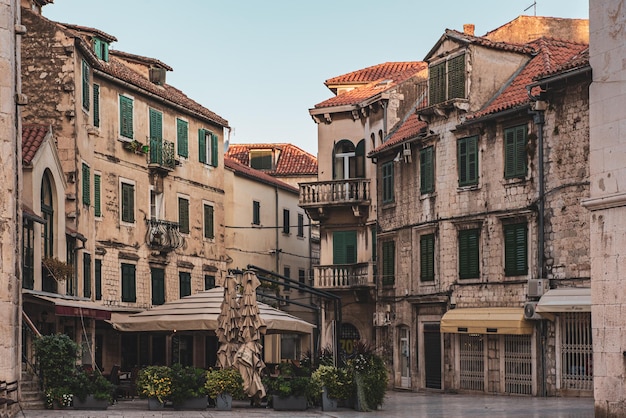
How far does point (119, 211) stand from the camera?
1780 inches

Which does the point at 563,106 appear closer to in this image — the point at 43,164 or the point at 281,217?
the point at 43,164

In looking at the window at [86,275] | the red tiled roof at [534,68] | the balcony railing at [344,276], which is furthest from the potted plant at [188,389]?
the balcony railing at [344,276]

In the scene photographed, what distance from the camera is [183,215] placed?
5041 centimetres

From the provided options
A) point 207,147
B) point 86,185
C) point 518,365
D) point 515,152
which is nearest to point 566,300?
point 518,365

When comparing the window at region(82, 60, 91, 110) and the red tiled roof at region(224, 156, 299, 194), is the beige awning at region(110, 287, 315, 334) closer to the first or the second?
the window at region(82, 60, 91, 110)

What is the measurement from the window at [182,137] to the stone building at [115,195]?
0.08 meters

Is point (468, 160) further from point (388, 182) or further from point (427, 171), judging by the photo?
point (388, 182)

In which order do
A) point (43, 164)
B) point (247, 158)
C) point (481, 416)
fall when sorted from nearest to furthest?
point (481, 416), point (43, 164), point (247, 158)

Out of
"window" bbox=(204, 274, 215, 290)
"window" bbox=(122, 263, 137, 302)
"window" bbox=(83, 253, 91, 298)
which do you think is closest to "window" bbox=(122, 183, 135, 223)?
"window" bbox=(122, 263, 137, 302)

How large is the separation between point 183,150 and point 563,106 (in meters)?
19.4

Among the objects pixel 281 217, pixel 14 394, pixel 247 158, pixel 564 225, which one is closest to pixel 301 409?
pixel 14 394

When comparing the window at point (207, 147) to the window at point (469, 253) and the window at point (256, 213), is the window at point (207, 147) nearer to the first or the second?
the window at point (256, 213)

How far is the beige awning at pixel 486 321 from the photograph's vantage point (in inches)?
1442

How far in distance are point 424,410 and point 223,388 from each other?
17.0ft
